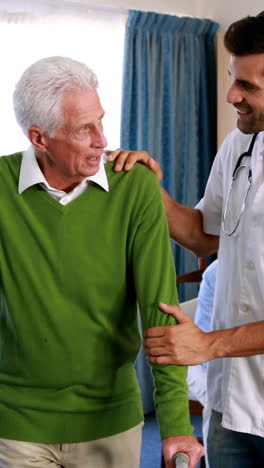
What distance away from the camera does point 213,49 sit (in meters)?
5.01

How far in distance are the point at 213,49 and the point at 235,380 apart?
3519 millimetres

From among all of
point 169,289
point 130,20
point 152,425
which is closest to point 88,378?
point 169,289

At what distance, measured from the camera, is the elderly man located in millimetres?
1708

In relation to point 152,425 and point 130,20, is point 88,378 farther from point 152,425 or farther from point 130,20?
point 130,20

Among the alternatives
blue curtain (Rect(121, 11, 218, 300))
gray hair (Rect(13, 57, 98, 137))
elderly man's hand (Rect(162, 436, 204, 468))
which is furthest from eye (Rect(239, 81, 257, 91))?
blue curtain (Rect(121, 11, 218, 300))

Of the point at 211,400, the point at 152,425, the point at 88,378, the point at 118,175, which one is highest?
the point at 118,175

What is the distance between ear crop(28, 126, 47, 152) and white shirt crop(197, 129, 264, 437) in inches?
22.4

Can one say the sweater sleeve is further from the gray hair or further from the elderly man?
the gray hair

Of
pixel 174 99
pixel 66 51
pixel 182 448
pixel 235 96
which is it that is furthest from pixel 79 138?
pixel 174 99

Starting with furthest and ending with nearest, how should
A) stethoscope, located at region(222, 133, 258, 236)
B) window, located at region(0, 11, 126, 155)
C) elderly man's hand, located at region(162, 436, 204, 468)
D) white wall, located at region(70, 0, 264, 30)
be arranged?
white wall, located at region(70, 0, 264, 30) → window, located at region(0, 11, 126, 155) → stethoscope, located at region(222, 133, 258, 236) → elderly man's hand, located at region(162, 436, 204, 468)

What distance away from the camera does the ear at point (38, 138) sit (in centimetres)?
174

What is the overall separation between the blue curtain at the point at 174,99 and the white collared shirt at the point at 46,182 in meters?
2.86

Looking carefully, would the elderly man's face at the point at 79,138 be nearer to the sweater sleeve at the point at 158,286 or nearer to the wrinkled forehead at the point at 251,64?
the sweater sleeve at the point at 158,286

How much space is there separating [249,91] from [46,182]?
59cm
